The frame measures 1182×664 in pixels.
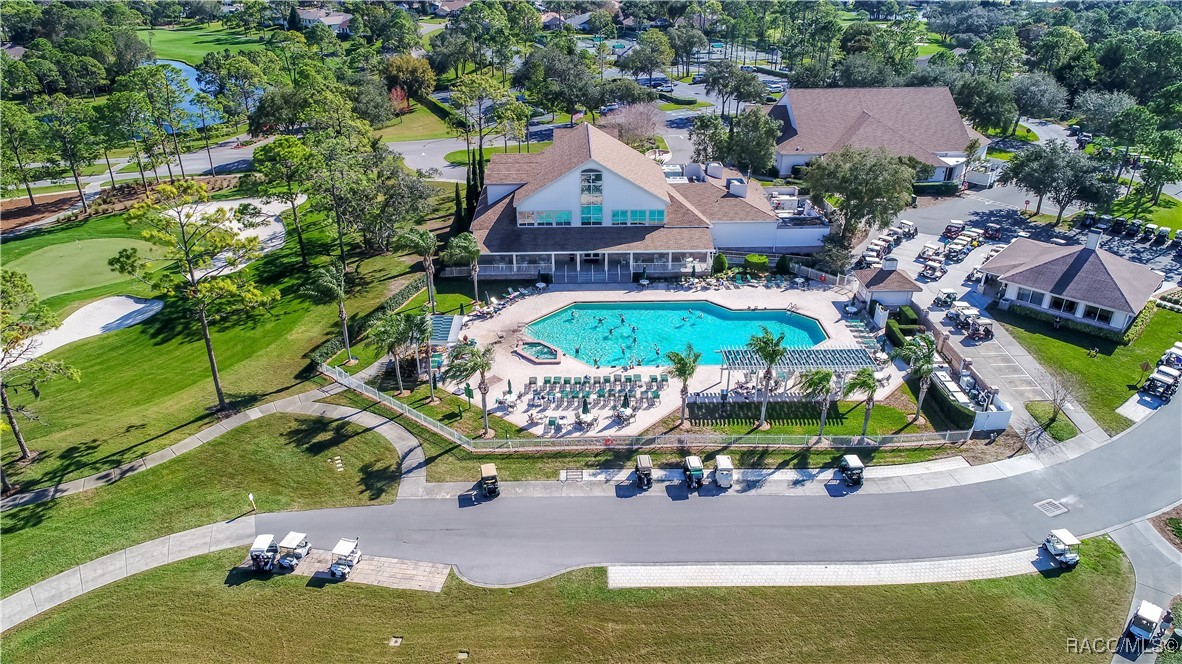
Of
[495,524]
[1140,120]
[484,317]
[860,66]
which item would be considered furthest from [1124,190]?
[495,524]

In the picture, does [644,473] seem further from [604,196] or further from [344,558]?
[604,196]

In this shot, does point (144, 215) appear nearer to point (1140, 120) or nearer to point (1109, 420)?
point (1109, 420)

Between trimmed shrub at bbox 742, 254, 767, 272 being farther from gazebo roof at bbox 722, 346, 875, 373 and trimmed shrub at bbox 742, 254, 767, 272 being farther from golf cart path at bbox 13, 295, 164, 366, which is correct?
golf cart path at bbox 13, 295, 164, 366

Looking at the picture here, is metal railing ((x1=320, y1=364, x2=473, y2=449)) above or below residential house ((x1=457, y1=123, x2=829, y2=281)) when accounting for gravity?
below

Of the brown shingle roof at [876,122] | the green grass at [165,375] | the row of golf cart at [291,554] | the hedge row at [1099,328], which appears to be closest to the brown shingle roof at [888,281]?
the hedge row at [1099,328]

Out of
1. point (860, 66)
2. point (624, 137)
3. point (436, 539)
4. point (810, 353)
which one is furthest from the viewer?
point (860, 66)

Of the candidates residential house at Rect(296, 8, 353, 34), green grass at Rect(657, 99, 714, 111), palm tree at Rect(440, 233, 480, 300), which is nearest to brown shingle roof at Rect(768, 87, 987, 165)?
green grass at Rect(657, 99, 714, 111)
